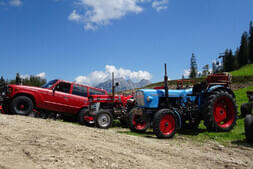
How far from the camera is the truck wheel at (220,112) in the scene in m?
7.91

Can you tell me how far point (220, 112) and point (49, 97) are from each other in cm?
738

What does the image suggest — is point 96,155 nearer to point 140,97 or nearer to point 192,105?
point 140,97

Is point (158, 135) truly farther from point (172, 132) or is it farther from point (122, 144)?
point (122, 144)

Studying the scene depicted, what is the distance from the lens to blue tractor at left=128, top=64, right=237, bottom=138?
7898 mm

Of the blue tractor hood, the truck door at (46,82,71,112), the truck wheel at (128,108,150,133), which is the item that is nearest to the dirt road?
the blue tractor hood

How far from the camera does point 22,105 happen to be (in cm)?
962

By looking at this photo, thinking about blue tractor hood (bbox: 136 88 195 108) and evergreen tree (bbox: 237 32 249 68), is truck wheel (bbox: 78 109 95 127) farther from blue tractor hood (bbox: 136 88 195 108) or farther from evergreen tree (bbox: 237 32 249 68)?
evergreen tree (bbox: 237 32 249 68)

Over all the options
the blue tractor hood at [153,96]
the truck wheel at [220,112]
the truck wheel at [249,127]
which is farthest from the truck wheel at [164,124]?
the truck wheel at [249,127]

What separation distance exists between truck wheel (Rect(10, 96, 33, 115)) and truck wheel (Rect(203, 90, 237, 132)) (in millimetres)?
7108

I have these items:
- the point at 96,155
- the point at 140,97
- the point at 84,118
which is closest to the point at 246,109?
the point at 140,97

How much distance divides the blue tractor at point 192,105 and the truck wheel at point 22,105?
439 cm

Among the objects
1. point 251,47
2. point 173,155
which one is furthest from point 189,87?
point 251,47

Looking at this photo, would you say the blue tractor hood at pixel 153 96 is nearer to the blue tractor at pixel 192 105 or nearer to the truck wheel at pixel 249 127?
the blue tractor at pixel 192 105

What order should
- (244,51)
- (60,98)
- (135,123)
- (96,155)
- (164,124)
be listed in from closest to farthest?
(96,155) < (164,124) < (135,123) < (60,98) < (244,51)
